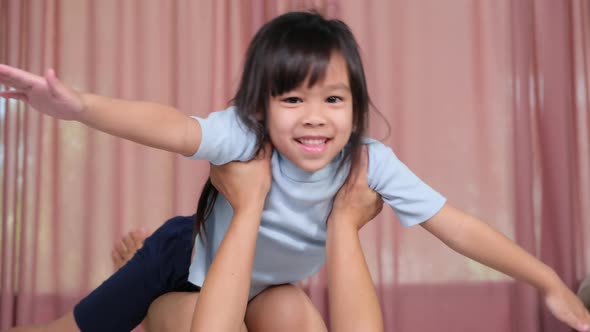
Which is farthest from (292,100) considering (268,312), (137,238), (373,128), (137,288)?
(373,128)

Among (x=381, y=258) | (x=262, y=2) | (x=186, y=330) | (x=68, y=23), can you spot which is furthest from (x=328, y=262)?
(x=68, y=23)

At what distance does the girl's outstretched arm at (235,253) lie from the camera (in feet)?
3.55

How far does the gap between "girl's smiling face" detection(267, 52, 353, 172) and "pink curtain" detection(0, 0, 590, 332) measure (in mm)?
1300

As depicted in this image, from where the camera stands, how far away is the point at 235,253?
1.11 metres

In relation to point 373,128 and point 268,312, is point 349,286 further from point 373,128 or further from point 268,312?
point 373,128

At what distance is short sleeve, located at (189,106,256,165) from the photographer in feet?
3.61

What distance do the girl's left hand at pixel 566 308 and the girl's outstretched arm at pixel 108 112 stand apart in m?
0.75

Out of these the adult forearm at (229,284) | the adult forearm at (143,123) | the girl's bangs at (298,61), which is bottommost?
the adult forearm at (229,284)

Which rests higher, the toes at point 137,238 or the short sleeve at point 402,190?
the short sleeve at point 402,190

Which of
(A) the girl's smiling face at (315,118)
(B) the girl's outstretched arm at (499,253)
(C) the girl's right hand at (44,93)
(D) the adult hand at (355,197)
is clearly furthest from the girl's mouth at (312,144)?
(C) the girl's right hand at (44,93)

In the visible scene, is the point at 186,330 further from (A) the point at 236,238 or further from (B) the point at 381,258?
(B) the point at 381,258

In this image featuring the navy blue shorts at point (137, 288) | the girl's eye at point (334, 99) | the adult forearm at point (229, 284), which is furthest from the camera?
the navy blue shorts at point (137, 288)

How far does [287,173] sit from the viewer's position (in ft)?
4.06

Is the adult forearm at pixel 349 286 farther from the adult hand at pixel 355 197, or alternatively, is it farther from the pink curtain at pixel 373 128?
the pink curtain at pixel 373 128
